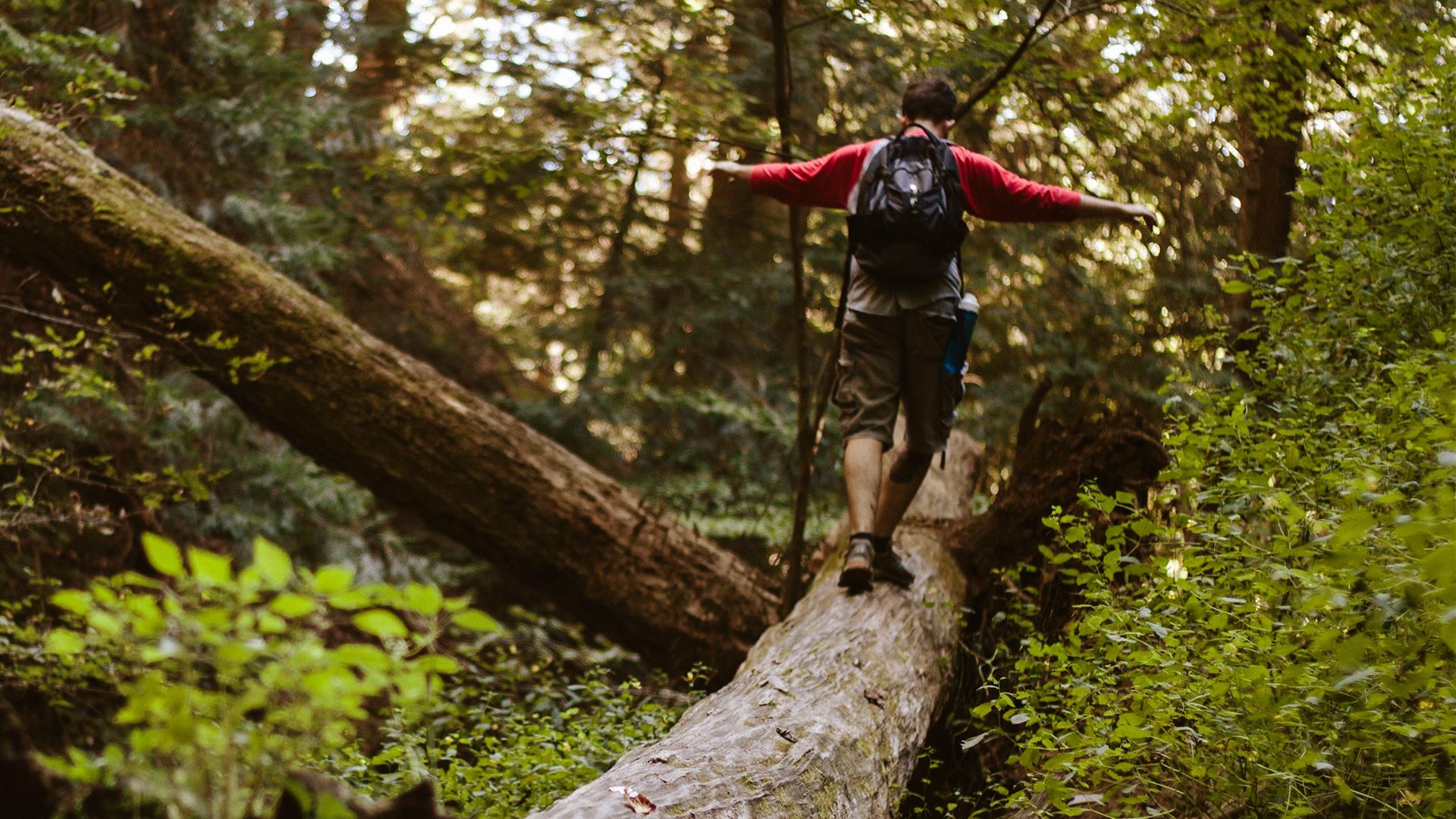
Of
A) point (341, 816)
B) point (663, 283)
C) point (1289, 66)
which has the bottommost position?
point (341, 816)

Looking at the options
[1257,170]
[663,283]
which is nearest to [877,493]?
[1257,170]

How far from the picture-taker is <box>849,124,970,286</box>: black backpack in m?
4.38

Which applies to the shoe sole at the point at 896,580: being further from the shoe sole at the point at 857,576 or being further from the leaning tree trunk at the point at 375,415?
the leaning tree trunk at the point at 375,415

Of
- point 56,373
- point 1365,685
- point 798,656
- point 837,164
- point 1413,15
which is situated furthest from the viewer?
point 56,373

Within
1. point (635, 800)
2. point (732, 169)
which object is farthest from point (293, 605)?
point (732, 169)

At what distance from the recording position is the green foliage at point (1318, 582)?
2191 millimetres

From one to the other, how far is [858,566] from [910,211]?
65.2 inches

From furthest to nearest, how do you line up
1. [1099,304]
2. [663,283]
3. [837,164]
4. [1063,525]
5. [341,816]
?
[663,283]
[1099,304]
[1063,525]
[837,164]
[341,816]

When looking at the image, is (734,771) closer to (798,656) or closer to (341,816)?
(798,656)

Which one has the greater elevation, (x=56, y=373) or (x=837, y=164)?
(x=837, y=164)

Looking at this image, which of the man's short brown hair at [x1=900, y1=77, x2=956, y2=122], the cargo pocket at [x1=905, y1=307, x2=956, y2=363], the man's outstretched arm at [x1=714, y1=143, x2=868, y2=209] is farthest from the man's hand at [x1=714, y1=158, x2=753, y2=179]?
the cargo pocket at [x1=905, y1=307, x2=956, y2=363]

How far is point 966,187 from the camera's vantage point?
4621 mm

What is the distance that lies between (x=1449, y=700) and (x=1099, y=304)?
284 inches

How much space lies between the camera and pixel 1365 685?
2.46 meters
